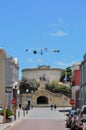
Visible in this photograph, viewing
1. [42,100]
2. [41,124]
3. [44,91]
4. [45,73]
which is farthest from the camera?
[45,73]

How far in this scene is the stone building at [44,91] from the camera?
158 metres

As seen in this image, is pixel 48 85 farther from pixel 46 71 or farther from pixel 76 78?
pixel 76 78

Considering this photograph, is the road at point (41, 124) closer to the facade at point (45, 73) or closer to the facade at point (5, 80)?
the facade at point (5, 80)

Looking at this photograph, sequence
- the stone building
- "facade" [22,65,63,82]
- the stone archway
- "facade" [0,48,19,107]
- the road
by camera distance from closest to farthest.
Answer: the road
"facade" [0,48,19,107]
the stone building
the stone archway
"facade" [22,65,63,82]

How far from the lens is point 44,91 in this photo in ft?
533

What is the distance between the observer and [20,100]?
154750mm

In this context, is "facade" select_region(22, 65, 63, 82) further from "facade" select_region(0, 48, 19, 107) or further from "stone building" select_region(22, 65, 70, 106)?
"facade" select_region(0, 48, 19, 107)

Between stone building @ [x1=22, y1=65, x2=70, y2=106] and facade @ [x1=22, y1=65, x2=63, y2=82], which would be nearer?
stone building @ [x1=22, y1=65, x2=70, y2=106]

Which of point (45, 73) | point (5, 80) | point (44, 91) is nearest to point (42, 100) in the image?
point (44, 91)

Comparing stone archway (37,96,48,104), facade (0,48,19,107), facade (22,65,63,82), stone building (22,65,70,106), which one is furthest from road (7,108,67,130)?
facade (22,65,63,82)

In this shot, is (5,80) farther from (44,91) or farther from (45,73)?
(45,73)

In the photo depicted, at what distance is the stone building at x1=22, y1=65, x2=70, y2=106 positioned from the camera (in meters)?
158

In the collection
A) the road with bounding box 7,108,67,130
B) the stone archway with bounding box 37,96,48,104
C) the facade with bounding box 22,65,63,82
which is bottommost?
the road with bounding box 7,108,67,130

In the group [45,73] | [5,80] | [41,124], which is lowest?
[41,124]
